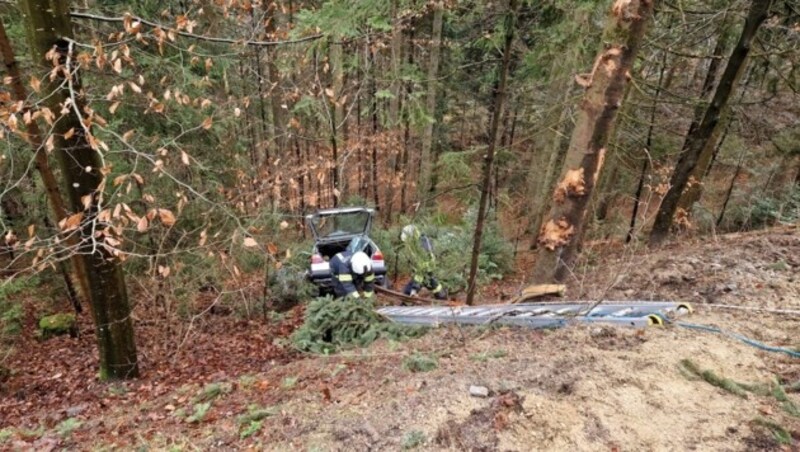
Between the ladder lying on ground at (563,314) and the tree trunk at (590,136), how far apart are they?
25.9 inches

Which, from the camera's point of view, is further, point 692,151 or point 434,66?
point 434,66

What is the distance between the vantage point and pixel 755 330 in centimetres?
378

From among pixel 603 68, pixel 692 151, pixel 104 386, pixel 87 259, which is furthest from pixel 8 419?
pixel 692 151

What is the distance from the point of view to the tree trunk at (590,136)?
4340 millimetres

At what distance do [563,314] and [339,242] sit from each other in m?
5.68

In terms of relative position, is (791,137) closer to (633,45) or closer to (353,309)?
(633,45)

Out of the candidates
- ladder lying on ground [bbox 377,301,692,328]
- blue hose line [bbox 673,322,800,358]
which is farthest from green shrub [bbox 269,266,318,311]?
blue hose line [bbox 673,322,800,358]

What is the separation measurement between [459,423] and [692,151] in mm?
7194

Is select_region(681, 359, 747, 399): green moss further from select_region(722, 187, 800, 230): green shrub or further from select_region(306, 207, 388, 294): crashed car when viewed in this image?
select_region(722, 187, 800, 230): green shrub

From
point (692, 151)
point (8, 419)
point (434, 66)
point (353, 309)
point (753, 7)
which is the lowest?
point (8, 419)

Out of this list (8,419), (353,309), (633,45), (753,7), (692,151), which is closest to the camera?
(633,45)

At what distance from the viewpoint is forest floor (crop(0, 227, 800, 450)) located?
271 centimetres

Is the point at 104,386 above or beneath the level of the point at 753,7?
beneath

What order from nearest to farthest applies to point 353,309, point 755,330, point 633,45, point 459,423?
point 459,423 → point 755,330 → point 633,45 → point 353,309
